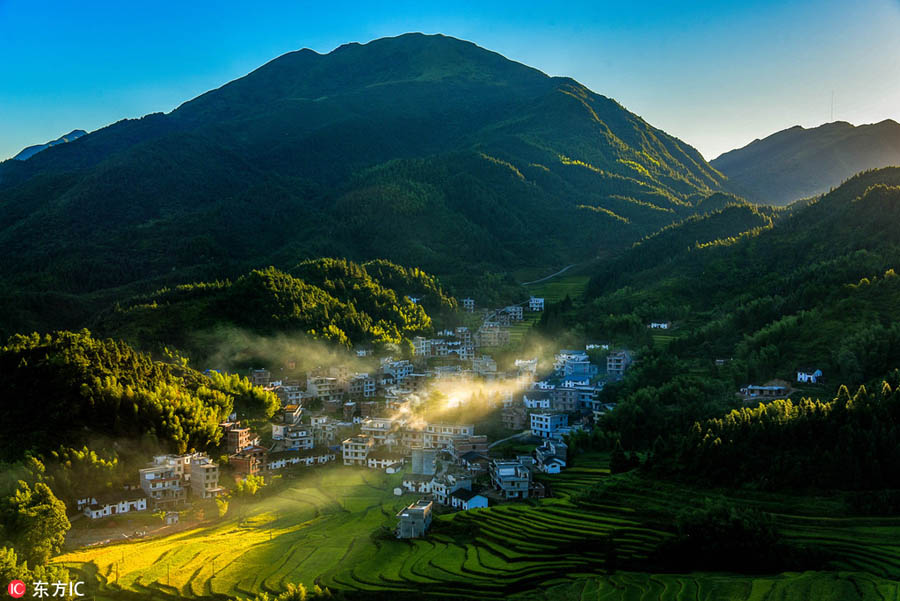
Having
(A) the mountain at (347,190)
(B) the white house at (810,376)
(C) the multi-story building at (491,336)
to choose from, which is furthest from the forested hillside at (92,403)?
(A) the mountain at (347,190)

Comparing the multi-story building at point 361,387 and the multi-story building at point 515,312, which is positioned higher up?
the multi-story building at point 515,312

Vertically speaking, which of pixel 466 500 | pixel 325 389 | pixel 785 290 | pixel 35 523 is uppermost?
pixel 785 290

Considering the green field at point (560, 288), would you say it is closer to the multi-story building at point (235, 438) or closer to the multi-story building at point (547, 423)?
the multi-story building at point (547, 423)

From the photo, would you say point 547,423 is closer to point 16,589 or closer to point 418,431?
point 418,431

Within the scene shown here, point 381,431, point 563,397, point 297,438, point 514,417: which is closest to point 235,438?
point 297,438

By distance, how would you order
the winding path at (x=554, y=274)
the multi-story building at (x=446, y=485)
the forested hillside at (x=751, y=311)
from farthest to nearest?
the winding path at (x=554, y=274) → the forested hillside at (x=751, y=311) → the multi-story building at (x=446, y=485)

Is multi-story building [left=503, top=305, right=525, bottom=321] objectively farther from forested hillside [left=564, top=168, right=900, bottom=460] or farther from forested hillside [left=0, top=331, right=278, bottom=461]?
forested hillside [left=0, top=331, right=278, bottom=461]

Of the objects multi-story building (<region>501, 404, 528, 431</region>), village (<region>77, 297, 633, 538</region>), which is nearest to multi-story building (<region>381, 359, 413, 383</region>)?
village (<region>77, 297, 633, 538</region>)

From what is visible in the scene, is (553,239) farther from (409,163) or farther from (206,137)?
(206,137)
